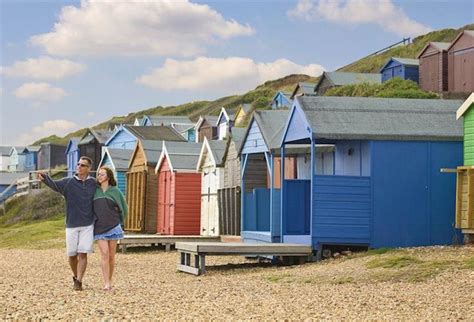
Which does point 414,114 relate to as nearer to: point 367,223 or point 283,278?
point 367,223

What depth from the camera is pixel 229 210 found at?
85.8 feet

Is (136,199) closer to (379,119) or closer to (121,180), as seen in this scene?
(121,180)

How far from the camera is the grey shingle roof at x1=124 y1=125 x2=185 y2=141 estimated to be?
46094mm

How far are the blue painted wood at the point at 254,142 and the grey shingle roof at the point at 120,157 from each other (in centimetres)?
1409

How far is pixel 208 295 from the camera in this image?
12.9 metres

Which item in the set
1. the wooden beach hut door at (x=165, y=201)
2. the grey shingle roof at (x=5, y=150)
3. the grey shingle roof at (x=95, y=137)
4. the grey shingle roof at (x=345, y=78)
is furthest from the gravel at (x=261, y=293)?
the grey shingle roof at (x=5, y=150)

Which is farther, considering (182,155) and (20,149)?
(20,149)

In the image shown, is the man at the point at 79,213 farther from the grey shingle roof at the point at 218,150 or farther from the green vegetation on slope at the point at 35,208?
the green vegetation on slope at the point at 35,208

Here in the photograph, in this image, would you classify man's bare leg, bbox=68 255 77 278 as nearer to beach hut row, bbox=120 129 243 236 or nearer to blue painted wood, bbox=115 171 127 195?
beach hut row, bbox=120 129 243 236

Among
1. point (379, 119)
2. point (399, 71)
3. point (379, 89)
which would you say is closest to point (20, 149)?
point (399, 71)

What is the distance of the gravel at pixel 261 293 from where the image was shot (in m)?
10.7

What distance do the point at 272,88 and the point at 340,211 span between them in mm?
105281

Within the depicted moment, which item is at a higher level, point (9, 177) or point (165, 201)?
point (9, 177)

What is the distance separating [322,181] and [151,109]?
127 m
